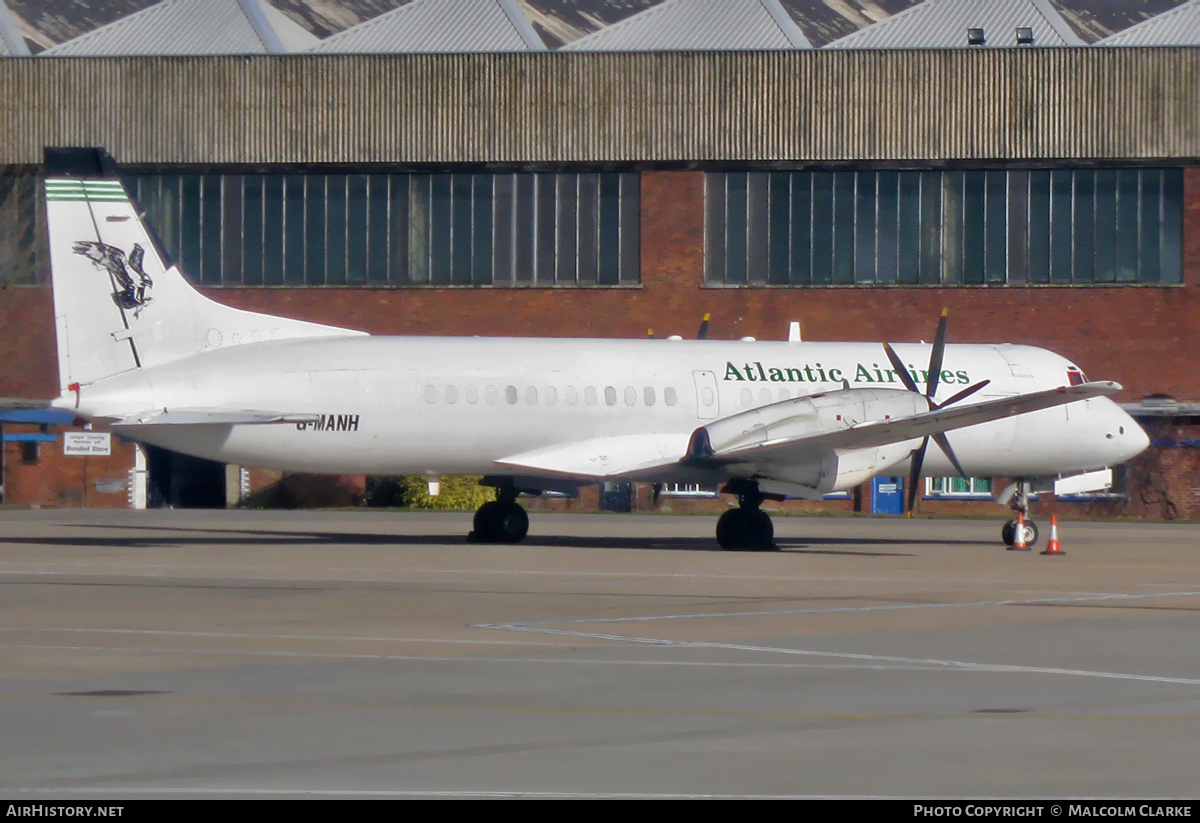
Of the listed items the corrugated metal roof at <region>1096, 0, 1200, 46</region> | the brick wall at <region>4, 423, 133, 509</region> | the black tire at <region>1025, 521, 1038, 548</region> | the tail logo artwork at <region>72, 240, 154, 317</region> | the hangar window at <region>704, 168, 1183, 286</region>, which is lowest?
the black tire at <region>1025, 521, 1038, 548</region>

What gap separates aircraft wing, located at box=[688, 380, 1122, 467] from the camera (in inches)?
1005

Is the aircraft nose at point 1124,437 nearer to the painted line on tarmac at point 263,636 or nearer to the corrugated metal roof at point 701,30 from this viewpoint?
the painted line on tarmac at point 263,636

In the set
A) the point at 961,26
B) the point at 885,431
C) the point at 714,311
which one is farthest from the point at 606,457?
the point at 961,26

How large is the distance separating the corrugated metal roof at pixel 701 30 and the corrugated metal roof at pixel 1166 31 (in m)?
10.1

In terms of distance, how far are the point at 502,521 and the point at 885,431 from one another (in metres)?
6.95

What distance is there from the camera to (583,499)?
5103 centimetres

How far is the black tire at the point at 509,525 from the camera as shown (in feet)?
93.7

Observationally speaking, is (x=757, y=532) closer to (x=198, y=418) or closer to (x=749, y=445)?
(x=749, y=445)

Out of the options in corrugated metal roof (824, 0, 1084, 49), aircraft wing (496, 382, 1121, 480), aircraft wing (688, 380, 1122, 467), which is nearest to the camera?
aircraft wing (688, 380, 1122, 467)

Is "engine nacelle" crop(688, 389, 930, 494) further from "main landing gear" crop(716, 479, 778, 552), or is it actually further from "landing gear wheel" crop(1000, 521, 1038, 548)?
"landing gear wheel" crop(1000, 521, 1038, 548)

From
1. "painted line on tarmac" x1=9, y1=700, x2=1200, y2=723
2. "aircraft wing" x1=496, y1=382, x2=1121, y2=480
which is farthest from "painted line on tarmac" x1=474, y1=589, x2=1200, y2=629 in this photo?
"aircraft wing" x1=496, y1=382, x2=1121, y2=480

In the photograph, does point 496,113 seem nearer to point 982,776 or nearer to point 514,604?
point 514,604

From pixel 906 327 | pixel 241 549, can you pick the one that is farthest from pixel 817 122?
pixel 241 549

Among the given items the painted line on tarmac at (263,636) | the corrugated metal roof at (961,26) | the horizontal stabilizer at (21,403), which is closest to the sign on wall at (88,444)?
the horizontal stabilizer at (21,403)
